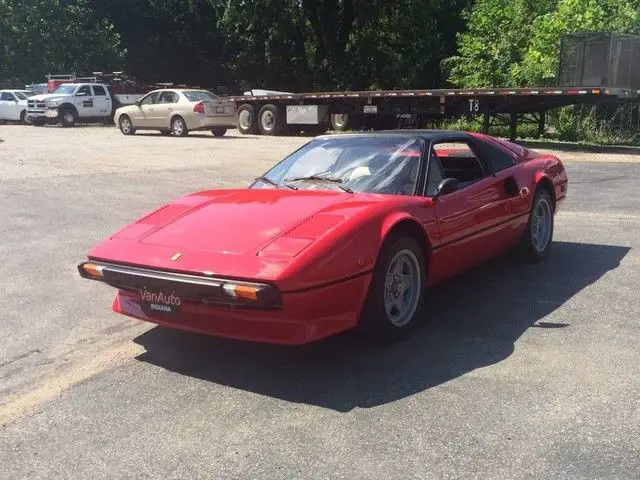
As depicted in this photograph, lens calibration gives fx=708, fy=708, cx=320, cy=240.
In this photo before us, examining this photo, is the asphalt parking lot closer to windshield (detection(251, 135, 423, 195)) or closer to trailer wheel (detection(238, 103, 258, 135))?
windshield (detection(251, 135, 423, 195))

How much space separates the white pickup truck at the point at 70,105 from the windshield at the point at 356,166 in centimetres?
2644

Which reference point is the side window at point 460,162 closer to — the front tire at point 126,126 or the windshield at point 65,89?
the front tire at point 126,126

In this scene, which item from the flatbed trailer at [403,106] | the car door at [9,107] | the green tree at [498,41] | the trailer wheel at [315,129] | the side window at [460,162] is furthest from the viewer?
the car door at [9,107]

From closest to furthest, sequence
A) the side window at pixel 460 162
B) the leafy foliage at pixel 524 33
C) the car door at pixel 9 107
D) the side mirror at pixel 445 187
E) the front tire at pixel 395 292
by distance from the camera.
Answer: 1. the front tire at pixel 395 292
2. the side mirror at pixel 445 187
3. the side window at pixel 460 162
4. the leafy foliage at pixel 524 33
5. the car door at pixel 9 107

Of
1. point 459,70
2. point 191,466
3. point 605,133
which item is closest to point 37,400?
point 191,466

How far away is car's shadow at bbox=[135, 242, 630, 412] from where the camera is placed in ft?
12.2

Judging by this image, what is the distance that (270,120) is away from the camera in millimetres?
24828

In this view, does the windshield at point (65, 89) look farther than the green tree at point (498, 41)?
Yes

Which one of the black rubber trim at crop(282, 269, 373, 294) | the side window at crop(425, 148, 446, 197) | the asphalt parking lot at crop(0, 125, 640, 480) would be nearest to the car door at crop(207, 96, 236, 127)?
the asphalt parking lot at crop(0, 125, 640, 480)

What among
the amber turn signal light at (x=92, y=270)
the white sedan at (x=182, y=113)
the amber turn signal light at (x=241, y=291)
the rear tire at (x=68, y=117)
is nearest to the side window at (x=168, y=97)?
the white sedan at (x=182, y=113)

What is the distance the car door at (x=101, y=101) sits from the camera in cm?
3020

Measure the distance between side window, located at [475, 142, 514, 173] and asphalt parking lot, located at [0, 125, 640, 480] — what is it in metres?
0.92

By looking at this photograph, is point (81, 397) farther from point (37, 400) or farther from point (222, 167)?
point (222, 167)

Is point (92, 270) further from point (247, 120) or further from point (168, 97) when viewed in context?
point (247, 120)
